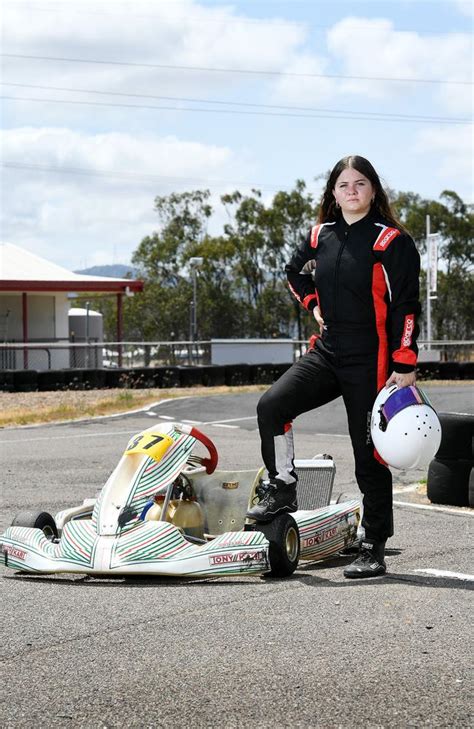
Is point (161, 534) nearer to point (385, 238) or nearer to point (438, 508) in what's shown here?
point (385, 238)

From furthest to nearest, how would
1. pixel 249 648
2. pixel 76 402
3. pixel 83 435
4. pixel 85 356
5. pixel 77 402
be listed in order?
1. pixel 85 356
2. pixel 76 402
3. pixel 77 402
4. pixel 83 435
5. pixel 249 648

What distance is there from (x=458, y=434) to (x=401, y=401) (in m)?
2.63

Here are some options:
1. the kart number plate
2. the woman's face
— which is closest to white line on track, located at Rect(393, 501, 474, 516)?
the kart number plate

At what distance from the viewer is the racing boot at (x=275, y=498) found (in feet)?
17.7

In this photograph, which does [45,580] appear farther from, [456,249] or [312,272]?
[456,249]

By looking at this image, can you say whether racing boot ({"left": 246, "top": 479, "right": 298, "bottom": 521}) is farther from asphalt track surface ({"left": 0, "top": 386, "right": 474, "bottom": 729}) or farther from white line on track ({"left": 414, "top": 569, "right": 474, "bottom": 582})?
white line on track ({"left": 414, "top": 569, "right": 474, "bottom": 582})

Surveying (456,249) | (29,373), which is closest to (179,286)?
(456,249)

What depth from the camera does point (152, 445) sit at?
550 cm

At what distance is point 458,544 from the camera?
639cm

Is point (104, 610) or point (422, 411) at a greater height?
point (422, 411)

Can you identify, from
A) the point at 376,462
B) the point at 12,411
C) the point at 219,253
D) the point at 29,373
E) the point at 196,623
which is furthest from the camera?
the point at 219,253

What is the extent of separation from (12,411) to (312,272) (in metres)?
13.8

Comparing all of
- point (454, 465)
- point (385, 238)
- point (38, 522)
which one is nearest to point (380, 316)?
point (385, 238)

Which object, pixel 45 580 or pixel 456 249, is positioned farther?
pixel 456 249
